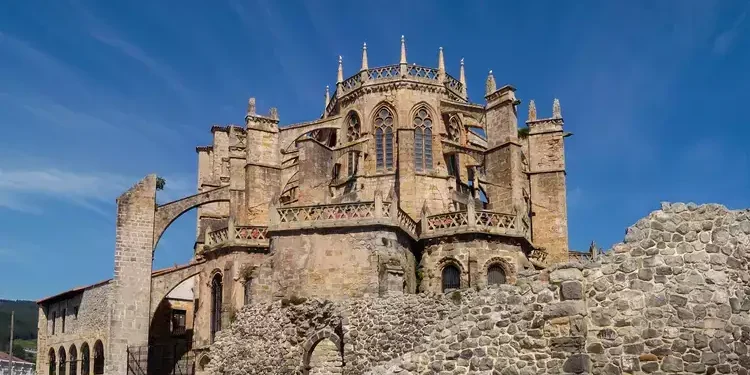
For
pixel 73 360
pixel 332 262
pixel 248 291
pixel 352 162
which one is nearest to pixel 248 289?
pixel 248 291

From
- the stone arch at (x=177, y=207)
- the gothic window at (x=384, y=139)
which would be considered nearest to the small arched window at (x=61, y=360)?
the stone arch at (x=177, y=207)

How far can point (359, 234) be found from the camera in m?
29.8

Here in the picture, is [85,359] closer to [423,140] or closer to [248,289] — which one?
[248,289]

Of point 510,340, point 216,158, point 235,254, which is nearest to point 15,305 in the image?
point 216,158

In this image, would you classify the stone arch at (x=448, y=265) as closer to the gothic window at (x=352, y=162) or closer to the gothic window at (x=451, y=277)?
the gothic window at (x=451, y=277)

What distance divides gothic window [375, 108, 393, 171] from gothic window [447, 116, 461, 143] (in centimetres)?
306

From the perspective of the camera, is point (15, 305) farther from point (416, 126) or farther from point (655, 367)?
point (655, 367)

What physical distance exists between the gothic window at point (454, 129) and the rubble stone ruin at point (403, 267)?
10 cm

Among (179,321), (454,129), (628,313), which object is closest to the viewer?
(628,313)

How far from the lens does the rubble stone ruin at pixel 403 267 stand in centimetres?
1150

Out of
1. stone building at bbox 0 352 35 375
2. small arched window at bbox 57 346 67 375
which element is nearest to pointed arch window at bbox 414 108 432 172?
small arched window at bbox 57 346 67 375

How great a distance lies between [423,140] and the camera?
37.6 m

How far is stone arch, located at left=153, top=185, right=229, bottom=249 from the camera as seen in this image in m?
37.1

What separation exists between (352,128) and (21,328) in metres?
102
